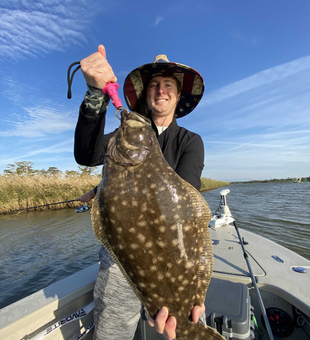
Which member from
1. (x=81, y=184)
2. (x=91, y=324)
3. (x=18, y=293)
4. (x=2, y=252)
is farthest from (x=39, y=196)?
(x=91, y=324)

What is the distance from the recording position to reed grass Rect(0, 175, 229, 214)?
1573 centimetres

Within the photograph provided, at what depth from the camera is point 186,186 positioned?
1606mm

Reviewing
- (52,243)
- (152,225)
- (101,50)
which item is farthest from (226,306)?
(52,243)

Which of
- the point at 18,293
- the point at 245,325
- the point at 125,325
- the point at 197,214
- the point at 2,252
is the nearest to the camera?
the point at 197,214

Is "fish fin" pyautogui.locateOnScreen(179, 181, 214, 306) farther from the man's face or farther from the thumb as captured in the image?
the thumb

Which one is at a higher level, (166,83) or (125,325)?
(166,83)

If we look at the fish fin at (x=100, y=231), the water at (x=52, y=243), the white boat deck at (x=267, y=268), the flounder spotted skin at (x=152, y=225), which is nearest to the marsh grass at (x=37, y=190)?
the water at (x=52, y=243)

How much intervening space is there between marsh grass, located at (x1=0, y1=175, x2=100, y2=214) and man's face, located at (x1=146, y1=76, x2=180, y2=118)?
585 inches

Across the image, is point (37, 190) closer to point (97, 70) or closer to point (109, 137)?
point (109, 137)

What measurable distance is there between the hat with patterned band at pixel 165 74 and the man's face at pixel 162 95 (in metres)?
0.09

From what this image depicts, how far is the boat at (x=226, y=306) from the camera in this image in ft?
7.29

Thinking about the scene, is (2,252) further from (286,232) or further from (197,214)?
(286,232)

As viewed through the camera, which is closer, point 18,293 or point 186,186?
point 186,186

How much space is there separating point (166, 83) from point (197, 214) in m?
1.75
